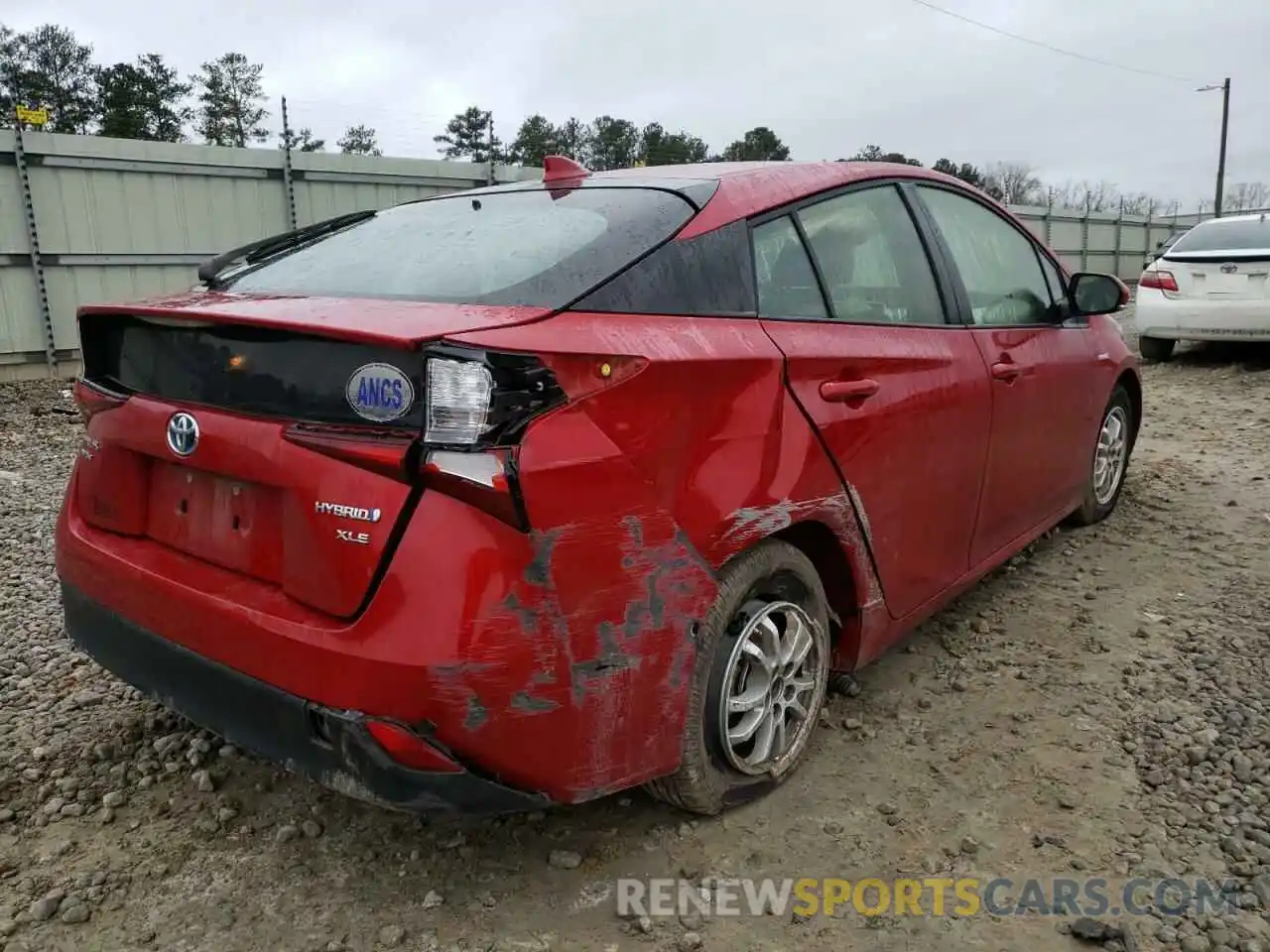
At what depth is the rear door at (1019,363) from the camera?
322 cm

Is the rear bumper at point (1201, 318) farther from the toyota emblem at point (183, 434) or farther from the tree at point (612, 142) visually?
the tree at point (612, 142)

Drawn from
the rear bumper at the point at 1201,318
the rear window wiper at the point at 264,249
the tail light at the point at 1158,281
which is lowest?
the rear bumper at the point at 1201,318

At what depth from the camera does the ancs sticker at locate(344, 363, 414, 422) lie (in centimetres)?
176

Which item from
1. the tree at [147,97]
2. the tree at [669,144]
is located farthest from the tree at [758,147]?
the tree at [147,97]

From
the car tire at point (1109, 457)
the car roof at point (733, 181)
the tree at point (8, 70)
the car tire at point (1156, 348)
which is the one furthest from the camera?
the tree at point (8, 70)

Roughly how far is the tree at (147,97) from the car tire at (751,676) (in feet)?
98.6

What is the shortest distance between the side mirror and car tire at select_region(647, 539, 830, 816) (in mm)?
2032

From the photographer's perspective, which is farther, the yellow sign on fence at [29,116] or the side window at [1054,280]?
the yellow sign on fence at [29,116]

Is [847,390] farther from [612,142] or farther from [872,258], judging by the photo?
[612,142]

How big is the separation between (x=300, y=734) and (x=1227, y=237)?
993cm

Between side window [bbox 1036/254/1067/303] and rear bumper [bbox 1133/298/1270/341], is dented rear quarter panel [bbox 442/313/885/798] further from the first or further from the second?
rear bumper [bbox 1133/298/1270/341]

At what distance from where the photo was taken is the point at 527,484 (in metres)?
1.74

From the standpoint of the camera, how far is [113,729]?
2.77 metres

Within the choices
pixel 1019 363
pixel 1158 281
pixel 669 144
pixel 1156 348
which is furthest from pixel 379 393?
pixel 669 144
